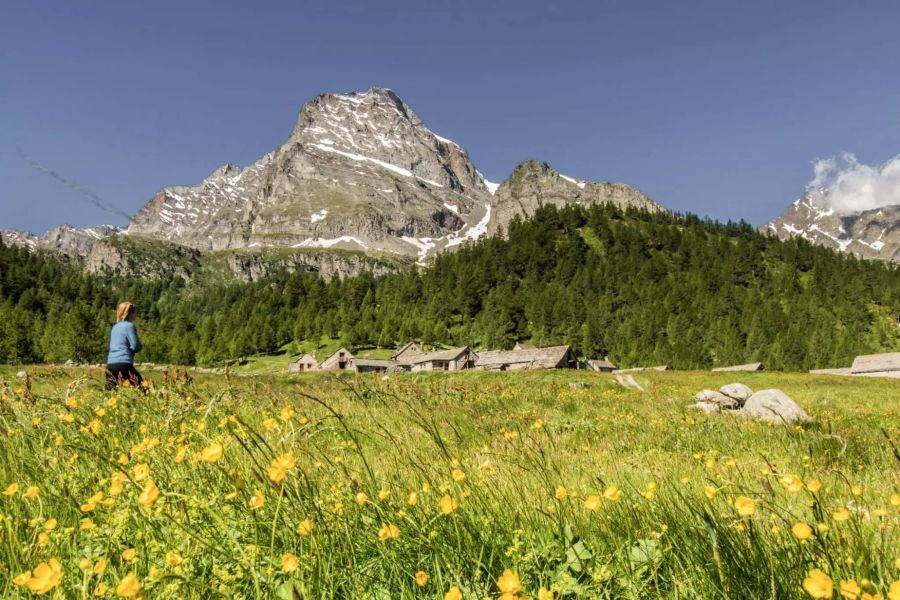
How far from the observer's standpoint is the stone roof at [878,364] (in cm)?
7600

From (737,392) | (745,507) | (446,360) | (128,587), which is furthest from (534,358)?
(128,587)

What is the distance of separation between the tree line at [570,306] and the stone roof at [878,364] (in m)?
35.5

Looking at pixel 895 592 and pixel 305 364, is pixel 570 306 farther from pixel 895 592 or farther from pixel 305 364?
pixel 895 592

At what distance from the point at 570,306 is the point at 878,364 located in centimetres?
7160

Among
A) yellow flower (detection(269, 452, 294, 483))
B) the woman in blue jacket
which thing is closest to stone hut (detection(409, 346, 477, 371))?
the woman in blue jacket

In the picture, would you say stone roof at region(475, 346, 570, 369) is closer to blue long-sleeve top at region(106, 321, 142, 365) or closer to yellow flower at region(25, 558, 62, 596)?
blue long-sleeve top at region(106, 321, 142, 365)

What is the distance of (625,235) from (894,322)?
80.6 metres

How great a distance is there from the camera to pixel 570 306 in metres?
142

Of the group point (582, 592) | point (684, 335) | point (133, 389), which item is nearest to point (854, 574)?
point (582, 592)

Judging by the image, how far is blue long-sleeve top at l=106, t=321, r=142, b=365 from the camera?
36.7 ft

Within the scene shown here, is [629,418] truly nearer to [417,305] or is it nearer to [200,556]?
[200,556]

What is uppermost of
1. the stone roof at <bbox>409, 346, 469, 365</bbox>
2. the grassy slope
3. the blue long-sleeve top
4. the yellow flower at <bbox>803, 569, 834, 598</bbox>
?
the blue long-sleeve top

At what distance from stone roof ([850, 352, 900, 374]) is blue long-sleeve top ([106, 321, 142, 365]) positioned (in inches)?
3801

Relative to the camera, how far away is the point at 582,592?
2.12 metres
